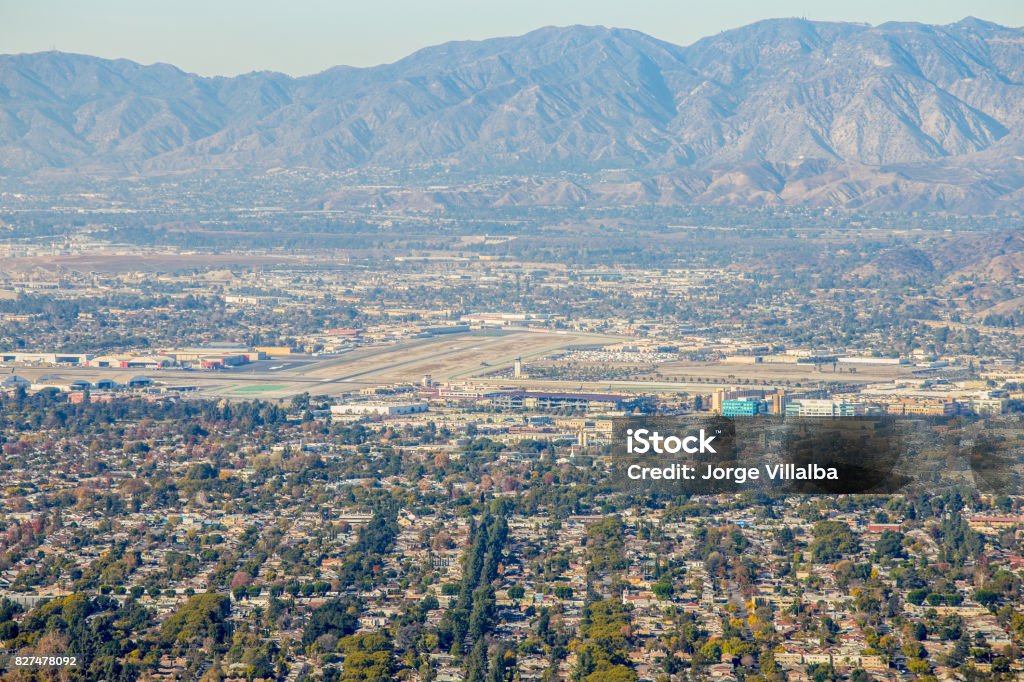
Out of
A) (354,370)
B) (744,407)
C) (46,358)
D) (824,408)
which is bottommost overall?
(46,358)

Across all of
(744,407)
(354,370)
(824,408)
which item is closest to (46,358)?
(354,370)

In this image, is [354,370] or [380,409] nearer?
[380,409]

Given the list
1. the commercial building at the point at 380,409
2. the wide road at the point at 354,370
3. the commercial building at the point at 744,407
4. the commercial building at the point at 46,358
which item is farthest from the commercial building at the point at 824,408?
the commercial building at the point at 46,358

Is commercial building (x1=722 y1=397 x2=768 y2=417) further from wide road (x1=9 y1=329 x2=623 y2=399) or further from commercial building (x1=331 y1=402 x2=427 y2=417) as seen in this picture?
wide road (x1=9 y1=329 x2=623 y2=399)

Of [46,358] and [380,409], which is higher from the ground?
[380,409]

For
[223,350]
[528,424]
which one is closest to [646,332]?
[223,350]

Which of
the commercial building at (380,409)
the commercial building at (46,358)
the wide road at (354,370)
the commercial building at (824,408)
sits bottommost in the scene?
the commercial building at (46,358)

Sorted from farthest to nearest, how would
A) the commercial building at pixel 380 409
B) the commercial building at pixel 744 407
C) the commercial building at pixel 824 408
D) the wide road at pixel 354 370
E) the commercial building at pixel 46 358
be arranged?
the commercial building at pixel 46 358 < the wide road at pixel 354 370 < the commercial building at pixel 380 409 < the commercial building at pixel 824 408 < the commercial building at pixel 744 407

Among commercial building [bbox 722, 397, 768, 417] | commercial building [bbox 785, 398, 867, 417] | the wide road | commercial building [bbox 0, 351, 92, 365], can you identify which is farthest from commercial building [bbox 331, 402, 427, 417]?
commercial building [bbox 0, 351, 92, 365]

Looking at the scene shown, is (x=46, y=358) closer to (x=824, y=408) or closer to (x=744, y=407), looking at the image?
(x=744, y=407)

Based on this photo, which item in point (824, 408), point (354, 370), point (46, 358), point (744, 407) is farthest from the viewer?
point (46, 358)

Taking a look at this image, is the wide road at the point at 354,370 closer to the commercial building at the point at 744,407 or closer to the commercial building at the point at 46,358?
the commercial building at the point at 46,358

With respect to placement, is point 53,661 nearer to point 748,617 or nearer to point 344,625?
point 344,625
